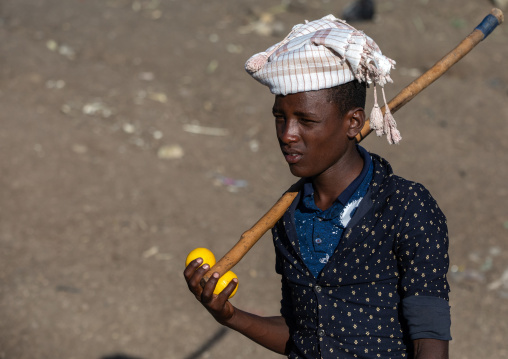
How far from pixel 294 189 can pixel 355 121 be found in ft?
1.08

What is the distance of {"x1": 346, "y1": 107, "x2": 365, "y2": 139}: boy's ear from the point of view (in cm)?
210

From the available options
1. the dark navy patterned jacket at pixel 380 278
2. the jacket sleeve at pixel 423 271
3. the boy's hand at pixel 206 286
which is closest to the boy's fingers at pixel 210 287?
the boy's hand at pixel 206 286

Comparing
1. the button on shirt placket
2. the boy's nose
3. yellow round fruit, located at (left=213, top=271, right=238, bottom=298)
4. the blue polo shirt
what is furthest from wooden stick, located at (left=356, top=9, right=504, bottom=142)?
yellow round fruit, located at (left=213, top=271, right=238, bottom=298)

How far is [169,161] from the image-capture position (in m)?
6.61

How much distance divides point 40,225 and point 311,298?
4124mm

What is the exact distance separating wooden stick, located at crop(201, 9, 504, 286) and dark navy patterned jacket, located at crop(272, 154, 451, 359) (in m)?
0.10

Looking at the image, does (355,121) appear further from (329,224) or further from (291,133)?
(329,224)

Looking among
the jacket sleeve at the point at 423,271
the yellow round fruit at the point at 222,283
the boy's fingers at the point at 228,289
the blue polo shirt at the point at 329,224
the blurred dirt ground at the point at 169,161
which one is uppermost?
the jacket sleeve at the point at 423,271

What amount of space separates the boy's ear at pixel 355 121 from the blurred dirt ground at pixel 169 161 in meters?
2.85

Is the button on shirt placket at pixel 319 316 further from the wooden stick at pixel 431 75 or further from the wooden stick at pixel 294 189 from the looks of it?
the wooden stick at pixel 431 75

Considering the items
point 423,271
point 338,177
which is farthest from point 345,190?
point 423,271

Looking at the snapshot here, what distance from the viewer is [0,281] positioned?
5.22 metres

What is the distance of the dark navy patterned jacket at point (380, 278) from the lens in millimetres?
1939

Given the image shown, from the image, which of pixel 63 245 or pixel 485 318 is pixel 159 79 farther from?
pixel 485 318
